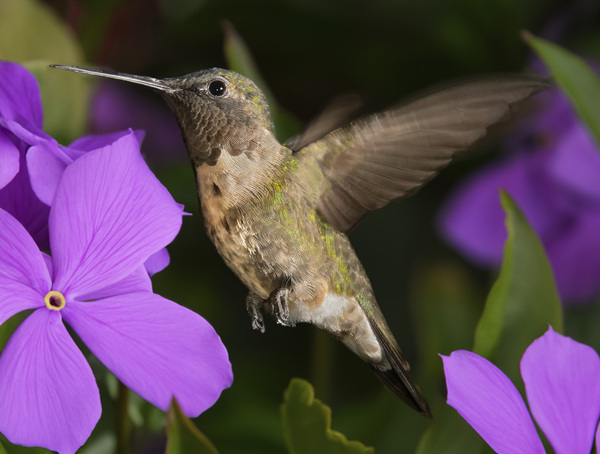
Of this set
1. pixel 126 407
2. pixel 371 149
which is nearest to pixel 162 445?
pixel 126 407

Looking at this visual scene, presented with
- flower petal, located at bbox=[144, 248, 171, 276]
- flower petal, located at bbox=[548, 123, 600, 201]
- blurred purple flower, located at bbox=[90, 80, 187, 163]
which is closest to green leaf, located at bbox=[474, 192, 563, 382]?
flower petal, located at bbox=[144, 248, 171, 276]

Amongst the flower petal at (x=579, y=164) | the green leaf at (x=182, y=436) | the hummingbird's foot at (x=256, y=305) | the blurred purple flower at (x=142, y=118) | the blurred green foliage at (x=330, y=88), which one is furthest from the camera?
the blurred purple flower at (x=142, y=118)

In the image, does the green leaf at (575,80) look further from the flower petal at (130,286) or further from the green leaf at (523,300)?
the flower petal at (130,286)

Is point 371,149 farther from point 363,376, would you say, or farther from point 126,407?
point 363,376

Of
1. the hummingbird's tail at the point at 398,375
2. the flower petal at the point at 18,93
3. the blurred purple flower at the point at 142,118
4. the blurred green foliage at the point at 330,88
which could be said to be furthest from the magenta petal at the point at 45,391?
the blurred purple flower at the point at 142,118

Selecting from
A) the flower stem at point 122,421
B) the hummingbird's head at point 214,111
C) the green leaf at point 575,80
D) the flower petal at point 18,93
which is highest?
the green leaf at point 575,80

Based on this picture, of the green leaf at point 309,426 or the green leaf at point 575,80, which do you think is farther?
the green leaf at point 575,80
